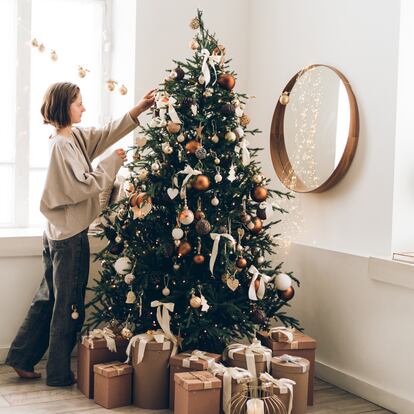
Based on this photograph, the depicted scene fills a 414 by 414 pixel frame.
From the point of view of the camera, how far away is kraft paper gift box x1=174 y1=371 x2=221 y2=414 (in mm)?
2957

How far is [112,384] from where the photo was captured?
10.7ft

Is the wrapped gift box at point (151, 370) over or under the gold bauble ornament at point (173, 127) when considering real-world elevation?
under

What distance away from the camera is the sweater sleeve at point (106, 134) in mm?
3752

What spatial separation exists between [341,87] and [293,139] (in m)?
0.46

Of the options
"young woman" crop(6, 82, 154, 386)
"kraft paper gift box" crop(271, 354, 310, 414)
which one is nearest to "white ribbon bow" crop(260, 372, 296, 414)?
"kraft paper gift box" crop(271, 354, 310, 414)

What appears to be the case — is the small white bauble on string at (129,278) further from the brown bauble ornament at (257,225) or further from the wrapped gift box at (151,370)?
the brown bauble ornament at (257,225)

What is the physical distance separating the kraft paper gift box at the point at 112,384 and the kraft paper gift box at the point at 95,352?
7 cm

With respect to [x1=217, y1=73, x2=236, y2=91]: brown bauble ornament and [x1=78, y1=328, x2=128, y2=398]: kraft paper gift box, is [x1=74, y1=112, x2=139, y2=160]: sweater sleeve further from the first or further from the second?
[x1=78, y1=328, x2=128, y2=398]: kraft paper gift box

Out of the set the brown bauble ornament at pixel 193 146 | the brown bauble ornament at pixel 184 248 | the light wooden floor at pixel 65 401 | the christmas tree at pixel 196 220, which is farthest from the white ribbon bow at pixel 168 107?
the light wooden floor at pixel 65 401

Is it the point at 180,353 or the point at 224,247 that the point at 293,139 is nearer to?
the point at 224,247

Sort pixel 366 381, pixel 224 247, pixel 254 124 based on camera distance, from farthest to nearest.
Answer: pixel 254 124, pixel 366 381, pixel 224 247

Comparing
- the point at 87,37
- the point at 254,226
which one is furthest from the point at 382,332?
the point at 87,37

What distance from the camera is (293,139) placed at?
3.95m

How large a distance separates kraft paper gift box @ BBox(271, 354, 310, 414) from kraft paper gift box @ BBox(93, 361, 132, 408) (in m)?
0.69
